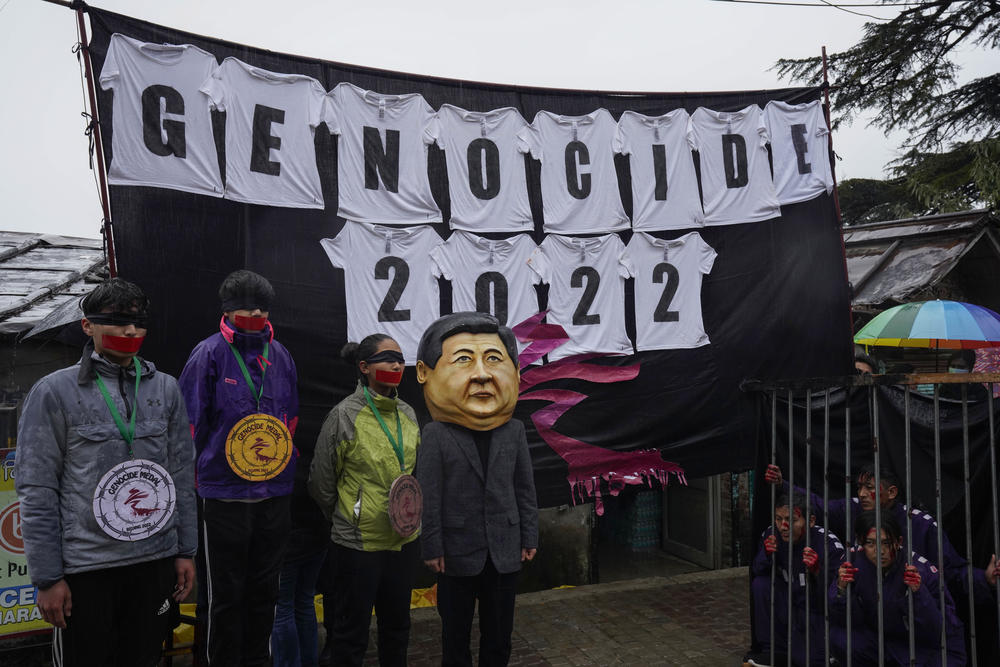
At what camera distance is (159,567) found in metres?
3.10

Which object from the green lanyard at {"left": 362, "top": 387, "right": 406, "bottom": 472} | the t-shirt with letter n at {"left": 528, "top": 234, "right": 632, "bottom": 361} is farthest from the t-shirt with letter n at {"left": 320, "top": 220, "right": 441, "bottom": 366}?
the green lanyard at {"left": 362, "top": 387, "right": 406, "bottom": 472}

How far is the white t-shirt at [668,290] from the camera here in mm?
5648

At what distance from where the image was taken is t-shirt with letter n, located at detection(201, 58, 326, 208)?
15.1 feet

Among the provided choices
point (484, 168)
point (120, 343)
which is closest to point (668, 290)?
point (484, 168)

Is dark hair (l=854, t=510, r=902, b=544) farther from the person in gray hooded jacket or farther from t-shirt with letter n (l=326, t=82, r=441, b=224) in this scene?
the person in gray hooded jacket

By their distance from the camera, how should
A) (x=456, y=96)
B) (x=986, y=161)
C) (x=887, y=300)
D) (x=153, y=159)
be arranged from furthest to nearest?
(x=986, y=161), (x=887, y=300), (x=456, y=96), (x=153, y=159)

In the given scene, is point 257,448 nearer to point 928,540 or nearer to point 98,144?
→ point 98,144

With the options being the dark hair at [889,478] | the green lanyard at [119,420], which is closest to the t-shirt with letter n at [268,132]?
the green lanyard at [119,420]

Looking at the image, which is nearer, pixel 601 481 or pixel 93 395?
pixel 93 395

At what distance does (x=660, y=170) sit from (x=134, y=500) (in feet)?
14.1

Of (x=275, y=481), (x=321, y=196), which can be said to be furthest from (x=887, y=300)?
(x=275, y=481)

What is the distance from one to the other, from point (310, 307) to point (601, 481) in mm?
2351

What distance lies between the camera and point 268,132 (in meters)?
4.75

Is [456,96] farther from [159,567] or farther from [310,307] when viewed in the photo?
[159,567]
